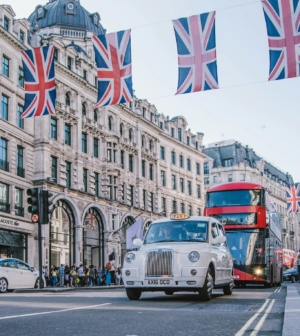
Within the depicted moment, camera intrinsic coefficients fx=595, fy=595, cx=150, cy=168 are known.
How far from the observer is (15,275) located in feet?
81.4

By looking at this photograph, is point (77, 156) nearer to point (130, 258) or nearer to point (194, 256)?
point (130, 258)

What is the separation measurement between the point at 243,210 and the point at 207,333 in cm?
→ 1712

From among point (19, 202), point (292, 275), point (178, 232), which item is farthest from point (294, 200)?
point (178, 232)

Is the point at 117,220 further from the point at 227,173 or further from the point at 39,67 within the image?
the point at 227,173

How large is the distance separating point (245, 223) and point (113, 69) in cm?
813

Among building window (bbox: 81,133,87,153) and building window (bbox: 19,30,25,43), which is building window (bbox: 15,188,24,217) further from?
building window (bbox: 19,30,25,43)

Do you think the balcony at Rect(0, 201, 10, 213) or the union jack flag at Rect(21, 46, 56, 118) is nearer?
the union jack flag at Rect(21, 46, 56, 118)

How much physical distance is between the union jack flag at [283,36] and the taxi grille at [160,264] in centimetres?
830

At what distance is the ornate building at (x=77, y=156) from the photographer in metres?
40.1

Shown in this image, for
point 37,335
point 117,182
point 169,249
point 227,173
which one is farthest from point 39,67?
point 227,173

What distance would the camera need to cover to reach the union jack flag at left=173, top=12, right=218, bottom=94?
1981 cm

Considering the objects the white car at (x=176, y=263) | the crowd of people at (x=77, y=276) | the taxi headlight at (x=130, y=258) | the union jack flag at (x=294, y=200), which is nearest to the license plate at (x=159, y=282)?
the white car at (x=176, y=263)

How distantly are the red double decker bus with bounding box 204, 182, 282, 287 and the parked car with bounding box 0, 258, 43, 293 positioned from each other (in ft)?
27.2

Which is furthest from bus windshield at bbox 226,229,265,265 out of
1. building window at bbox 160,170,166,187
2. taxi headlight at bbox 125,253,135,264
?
building window at bbox 160,170,166,187
